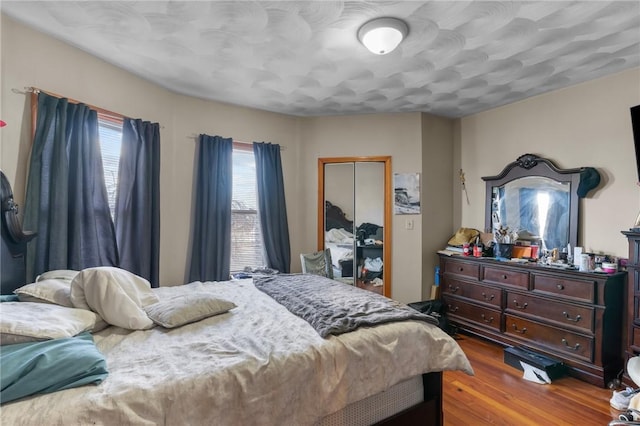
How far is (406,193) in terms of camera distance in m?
3.72

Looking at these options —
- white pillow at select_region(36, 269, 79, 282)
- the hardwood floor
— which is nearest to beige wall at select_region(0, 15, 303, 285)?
white pillow at select_region(36, 269, 79, 282)

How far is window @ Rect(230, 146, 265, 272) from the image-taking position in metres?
3.55

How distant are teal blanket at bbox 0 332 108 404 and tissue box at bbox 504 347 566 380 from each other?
2.90 metres

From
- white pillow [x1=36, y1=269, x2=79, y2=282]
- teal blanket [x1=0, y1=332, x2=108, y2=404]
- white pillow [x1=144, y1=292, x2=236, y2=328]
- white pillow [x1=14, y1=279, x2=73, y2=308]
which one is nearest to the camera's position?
teal blanket [x1=0, y1=332, x2=108, y2=404]

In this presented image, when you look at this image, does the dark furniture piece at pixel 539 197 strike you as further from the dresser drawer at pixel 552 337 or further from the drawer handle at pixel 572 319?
the dresser drawer at pixel 552 337

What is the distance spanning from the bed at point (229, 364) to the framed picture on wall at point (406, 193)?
1.91m

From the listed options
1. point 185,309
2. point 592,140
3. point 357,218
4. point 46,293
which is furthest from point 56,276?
point 592,140

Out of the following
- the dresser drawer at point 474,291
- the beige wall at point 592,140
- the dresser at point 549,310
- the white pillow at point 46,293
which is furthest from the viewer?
the dresser drawer at point 474,291

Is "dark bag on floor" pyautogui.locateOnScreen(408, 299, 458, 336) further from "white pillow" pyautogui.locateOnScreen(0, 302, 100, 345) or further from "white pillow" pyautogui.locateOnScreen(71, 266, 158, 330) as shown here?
"white pillow" pyautogui.locateOnScreen(0, 302, 100, 345)

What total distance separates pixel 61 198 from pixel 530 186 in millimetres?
4002

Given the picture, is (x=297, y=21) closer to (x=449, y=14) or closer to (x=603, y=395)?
(x=449, y=14)

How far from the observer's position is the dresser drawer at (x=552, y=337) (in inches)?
98.0

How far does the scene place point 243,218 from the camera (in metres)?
3.60

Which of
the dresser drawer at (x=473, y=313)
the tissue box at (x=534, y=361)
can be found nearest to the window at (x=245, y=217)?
the dresser drawer at (x=473, y=313)
